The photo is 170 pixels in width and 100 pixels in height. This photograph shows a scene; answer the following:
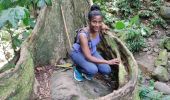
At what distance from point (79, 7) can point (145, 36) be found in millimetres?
4489

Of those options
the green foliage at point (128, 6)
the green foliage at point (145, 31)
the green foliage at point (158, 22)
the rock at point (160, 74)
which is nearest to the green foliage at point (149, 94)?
the rock at point (160, 74)

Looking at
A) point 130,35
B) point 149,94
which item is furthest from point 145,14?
point 149,94

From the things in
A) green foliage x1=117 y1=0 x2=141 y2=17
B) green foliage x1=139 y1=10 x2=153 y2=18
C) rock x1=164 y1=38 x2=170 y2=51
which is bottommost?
rock x1=164 y1=38 x2=170 y2=51

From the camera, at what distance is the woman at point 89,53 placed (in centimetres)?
473

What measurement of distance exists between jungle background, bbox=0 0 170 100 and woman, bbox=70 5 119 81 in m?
0.55

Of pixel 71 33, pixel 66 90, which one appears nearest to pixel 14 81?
pixel 66 90

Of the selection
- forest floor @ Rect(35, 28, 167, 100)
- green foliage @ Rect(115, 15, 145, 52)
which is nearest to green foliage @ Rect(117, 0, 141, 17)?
green foliage @ Rect(115, 15, 145, 52)

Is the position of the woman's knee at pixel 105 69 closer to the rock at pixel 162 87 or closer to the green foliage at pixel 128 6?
the rock at pixel 162 87

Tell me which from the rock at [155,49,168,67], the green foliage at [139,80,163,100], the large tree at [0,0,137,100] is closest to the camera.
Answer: the large tree at [0,0,137,100]

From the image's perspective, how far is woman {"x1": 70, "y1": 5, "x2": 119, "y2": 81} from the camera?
4730mm

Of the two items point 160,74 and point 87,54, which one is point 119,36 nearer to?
point 160,74

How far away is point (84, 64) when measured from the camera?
193 inches

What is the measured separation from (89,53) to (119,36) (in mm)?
4222

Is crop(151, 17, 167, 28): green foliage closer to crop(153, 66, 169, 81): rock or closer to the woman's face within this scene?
crop(153, 66, 169, 81): rock
